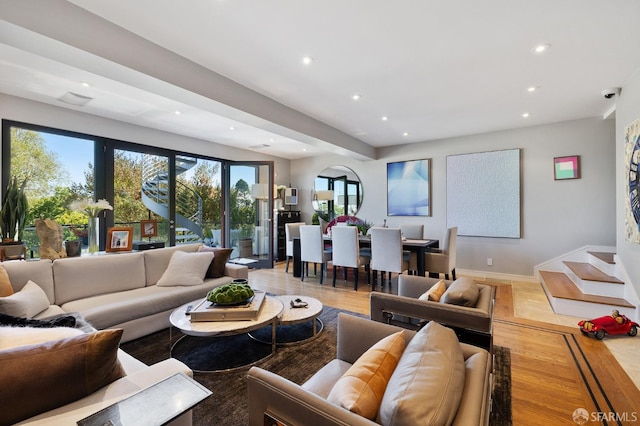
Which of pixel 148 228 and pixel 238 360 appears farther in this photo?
pixel 148 228

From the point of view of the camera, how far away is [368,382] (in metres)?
0.98

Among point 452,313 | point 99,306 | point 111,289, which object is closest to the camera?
point 452,313

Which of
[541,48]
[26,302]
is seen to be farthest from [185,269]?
[541,48]

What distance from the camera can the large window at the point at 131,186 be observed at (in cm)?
376

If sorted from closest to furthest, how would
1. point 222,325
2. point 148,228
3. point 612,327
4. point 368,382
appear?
point 368,382
point 222,325
point 612,327
point 148,228

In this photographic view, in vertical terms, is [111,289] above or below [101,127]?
below

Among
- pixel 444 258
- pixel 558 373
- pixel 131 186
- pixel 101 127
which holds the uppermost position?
pixel 101 127

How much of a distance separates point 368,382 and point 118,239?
3.44m

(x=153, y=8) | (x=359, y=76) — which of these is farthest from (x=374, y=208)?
(x=153, y=8)

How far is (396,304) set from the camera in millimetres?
1959

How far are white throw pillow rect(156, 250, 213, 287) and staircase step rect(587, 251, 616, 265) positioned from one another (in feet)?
16.3

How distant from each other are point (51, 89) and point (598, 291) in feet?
22.6

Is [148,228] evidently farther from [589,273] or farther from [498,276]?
[589,273]

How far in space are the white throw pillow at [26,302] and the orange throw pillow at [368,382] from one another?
7.84 feet
